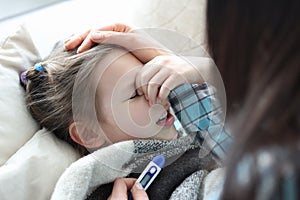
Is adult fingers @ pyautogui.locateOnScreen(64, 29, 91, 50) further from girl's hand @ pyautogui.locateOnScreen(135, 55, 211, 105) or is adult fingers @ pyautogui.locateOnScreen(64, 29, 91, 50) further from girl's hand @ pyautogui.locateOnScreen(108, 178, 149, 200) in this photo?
girl's hand @ pyautogui.locateOnScreen(108, 178, 149, 200)

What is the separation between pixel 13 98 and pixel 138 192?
1.09ft

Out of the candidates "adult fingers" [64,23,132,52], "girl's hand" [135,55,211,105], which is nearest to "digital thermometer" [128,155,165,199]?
"girl's hand" [135,55,211,105]

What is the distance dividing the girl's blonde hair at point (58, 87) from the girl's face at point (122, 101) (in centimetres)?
3

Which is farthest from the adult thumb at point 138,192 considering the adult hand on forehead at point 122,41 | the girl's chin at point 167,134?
the adult hand on forehead at point 122,41

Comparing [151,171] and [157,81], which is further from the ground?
[157,81]

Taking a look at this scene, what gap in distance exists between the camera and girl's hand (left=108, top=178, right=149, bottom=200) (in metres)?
0.87

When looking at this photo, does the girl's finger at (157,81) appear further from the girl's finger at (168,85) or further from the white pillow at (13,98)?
the white pillow at (13,98)

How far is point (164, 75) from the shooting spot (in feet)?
2.94

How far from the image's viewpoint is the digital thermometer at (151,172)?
90cm

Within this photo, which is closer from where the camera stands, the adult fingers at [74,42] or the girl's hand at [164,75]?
the girl's hand at [164,75]

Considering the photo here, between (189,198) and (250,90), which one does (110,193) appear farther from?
(250,90)

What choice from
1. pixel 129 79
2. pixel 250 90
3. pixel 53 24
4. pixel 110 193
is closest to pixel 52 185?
pixel 110 193

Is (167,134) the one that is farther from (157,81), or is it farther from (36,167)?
(36,167)

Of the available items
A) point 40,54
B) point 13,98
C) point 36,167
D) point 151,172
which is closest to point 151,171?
point 151,172
